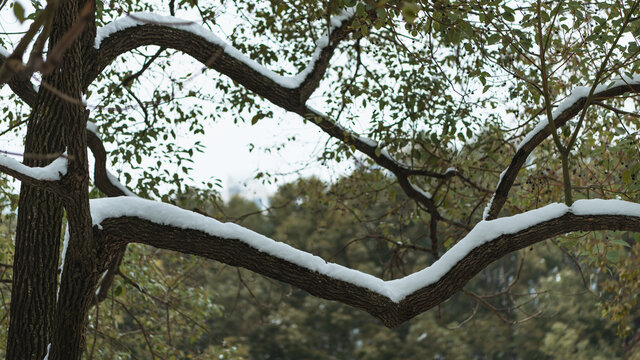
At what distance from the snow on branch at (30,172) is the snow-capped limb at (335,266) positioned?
0.51 metres

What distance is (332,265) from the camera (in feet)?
12.5

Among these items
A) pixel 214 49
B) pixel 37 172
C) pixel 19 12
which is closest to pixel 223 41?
pixel 214 49

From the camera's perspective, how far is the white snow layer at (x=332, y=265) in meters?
3.70

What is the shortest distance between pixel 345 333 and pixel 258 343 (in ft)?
10.7

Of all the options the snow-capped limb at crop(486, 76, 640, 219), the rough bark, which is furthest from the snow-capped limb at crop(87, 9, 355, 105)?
the snow-capped limb at crop(486, 76, 640, 219)

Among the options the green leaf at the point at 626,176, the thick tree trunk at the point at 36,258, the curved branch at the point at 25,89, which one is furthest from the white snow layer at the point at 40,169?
the green leaf at the point at 626,176

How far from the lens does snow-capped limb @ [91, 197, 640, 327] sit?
12.1 ft

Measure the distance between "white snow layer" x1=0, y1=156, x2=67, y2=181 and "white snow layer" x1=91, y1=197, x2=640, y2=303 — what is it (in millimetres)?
495

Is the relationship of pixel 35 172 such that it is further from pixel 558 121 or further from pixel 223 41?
pixel 558 121

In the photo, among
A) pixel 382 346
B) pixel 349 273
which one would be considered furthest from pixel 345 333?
pixel 349 273

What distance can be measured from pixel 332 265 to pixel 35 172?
1.68 m

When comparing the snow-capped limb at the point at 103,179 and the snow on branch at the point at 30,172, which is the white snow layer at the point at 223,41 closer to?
the snow-capped limb at the point at 103,179

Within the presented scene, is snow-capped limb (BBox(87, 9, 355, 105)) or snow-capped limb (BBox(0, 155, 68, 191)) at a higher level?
snow-capped limb (BBox(87, 9, 355, 105))

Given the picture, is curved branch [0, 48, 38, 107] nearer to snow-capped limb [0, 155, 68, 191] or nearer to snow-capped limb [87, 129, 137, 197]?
snow-capped limb [87, 129, 137, 197]
